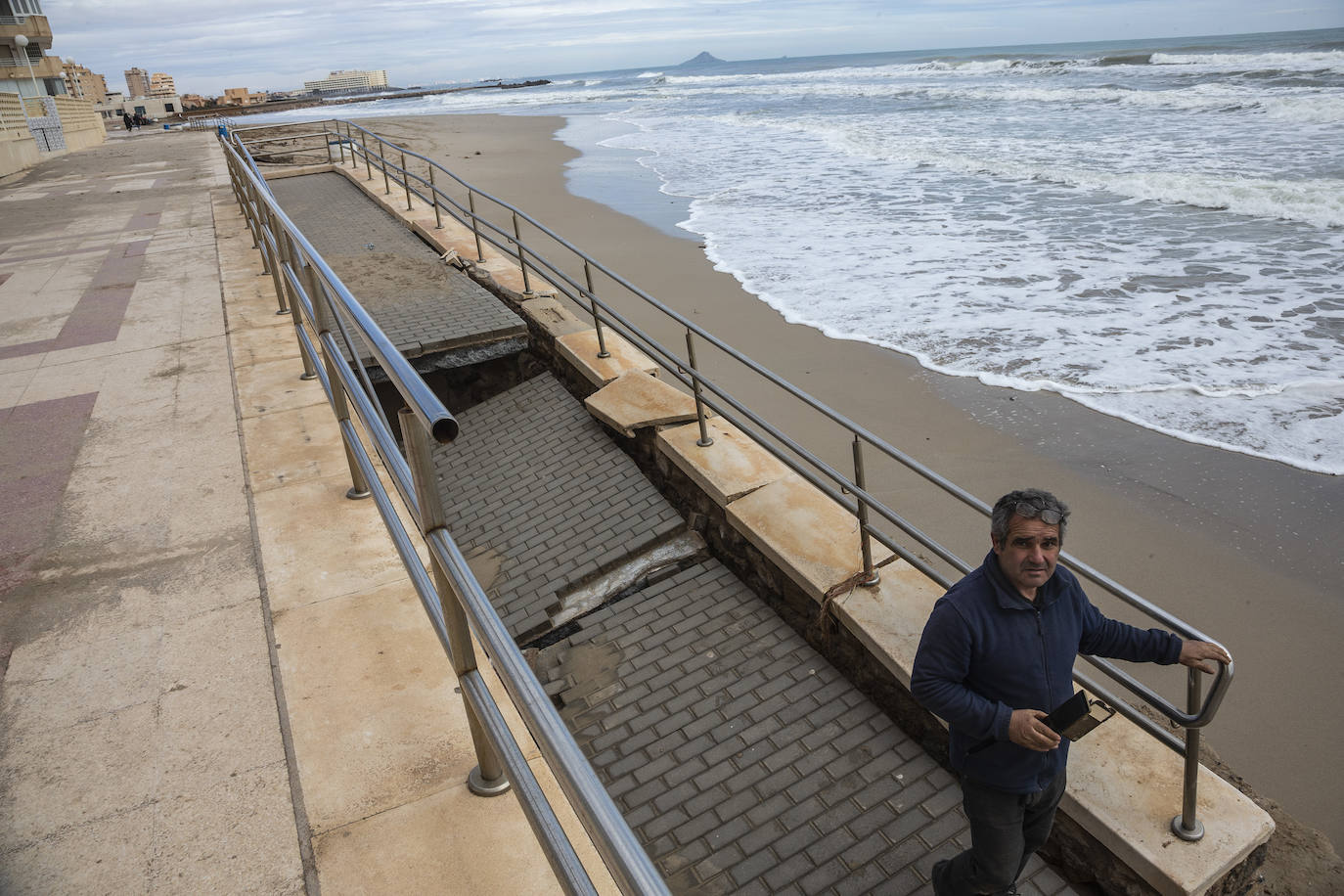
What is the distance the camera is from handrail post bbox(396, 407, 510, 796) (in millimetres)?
1599

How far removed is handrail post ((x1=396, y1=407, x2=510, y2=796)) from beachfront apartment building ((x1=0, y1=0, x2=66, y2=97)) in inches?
2010

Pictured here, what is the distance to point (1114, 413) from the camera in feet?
22.8

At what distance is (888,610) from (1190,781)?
56.3 inches

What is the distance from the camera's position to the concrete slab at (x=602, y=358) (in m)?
6.63

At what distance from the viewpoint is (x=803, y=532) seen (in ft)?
14.7

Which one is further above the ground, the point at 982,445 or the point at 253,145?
the point at 253,145

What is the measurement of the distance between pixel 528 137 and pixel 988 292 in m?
24.7

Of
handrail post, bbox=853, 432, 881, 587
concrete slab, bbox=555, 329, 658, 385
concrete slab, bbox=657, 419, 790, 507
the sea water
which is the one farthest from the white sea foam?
handrail post, bbox=853, 432, 881, 587

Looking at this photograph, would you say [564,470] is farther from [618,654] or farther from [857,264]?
[857,264]

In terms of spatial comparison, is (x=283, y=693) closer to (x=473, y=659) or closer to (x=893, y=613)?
(x=473, y=659)

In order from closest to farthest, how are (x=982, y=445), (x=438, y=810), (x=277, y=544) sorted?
(x=438, y=810)
(x=277, y=544)
(x=982, y=445)

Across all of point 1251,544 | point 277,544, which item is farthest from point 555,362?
point 1251,544

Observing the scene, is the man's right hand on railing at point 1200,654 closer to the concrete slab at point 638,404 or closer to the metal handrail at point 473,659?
the metal handrail at point 473,659

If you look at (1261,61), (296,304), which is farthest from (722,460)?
(1261,61)
